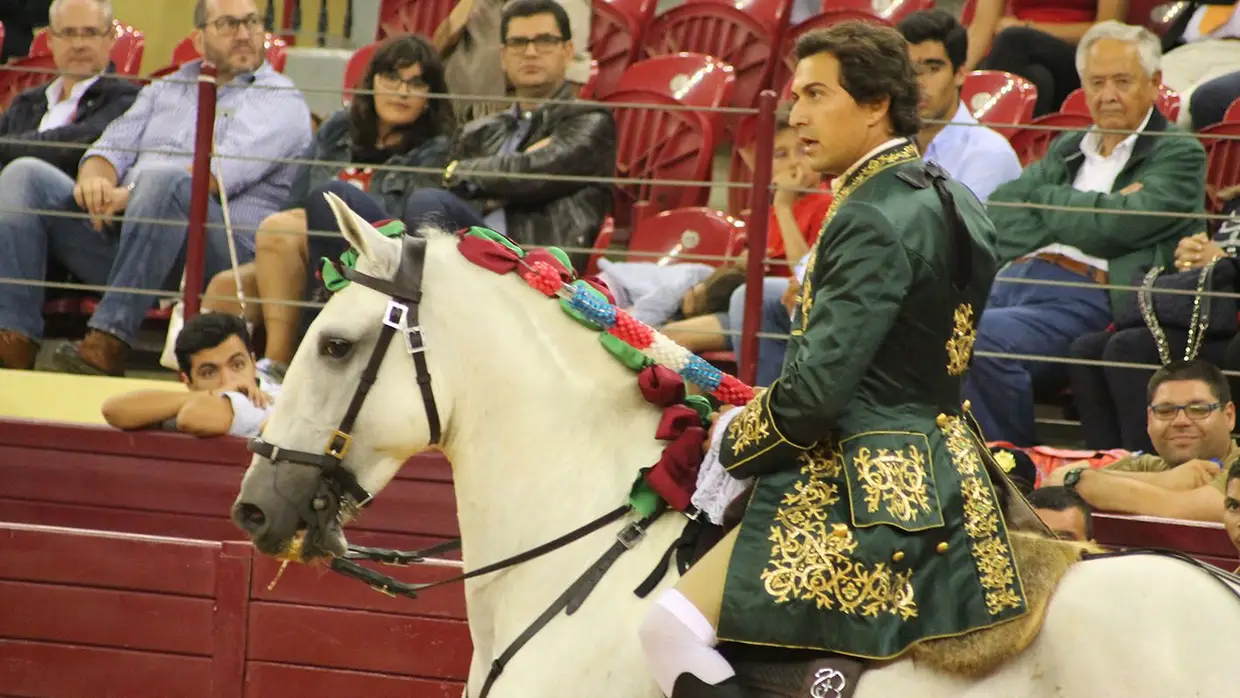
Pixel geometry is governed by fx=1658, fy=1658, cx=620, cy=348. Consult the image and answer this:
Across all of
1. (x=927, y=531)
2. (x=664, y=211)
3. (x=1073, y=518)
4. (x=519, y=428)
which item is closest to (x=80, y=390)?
(x=664, y=211)

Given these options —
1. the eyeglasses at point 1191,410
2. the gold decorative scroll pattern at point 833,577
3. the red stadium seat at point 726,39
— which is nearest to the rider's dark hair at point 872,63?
the gold decorative scroll pattern at point 833,577

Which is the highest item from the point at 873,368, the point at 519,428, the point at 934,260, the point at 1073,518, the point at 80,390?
the point at 934,260

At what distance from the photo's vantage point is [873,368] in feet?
8.79

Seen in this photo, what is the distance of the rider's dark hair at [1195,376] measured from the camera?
433 centimetres

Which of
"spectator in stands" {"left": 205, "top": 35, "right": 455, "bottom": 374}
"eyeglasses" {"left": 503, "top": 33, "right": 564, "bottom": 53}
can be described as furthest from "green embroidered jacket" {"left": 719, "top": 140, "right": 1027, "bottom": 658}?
"eyeglasses" {"left": 503, "top": 33, "right": 564, "bottom": 53}

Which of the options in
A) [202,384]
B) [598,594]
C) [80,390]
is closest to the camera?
[598,594]

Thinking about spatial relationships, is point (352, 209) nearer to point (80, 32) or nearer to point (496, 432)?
point (496, 432)

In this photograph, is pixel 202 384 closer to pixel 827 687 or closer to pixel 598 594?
pixel 598 594

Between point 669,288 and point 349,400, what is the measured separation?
247 cm

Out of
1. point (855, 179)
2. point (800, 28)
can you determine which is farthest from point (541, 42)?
point (855, 179)

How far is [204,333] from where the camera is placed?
490cm

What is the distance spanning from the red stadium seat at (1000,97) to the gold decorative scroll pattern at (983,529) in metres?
3.77

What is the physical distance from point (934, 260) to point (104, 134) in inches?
175

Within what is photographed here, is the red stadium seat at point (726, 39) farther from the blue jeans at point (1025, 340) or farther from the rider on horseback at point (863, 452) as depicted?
the rider on horseback at point (863, 452)
